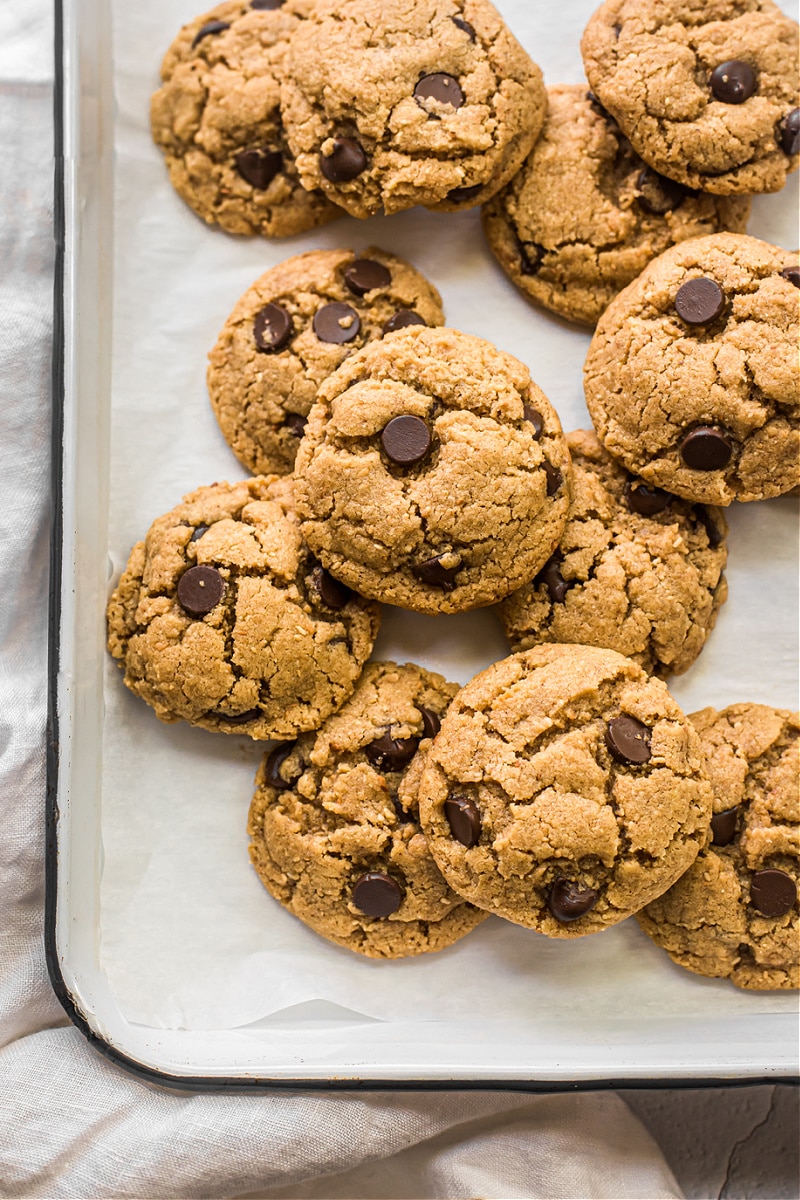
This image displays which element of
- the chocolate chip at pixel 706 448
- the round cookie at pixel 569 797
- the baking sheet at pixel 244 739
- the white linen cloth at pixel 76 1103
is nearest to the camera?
the round cookie at pixel 569 797

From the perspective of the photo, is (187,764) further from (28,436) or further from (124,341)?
(124,341)

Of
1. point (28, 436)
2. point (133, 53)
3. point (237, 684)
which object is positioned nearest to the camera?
point (237, 684)

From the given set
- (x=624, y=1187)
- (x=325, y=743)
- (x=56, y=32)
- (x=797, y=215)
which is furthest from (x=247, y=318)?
(x=624, y=1187)

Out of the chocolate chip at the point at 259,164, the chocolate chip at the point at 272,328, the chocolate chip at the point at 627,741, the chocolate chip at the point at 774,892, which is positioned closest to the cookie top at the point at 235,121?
the chocolate chip at the point at 259,164

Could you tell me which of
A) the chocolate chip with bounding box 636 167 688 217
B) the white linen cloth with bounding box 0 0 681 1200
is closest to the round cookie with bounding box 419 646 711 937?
the white linen cloth with bounding box 0 0 681 1200

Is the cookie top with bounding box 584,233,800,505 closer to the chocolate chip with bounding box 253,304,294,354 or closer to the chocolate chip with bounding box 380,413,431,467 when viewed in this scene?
the chocolate chip with bounding box 380,413,431,467

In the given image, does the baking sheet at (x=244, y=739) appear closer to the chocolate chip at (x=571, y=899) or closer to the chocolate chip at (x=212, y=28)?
the chocolate chip at (x=212, y=28)
